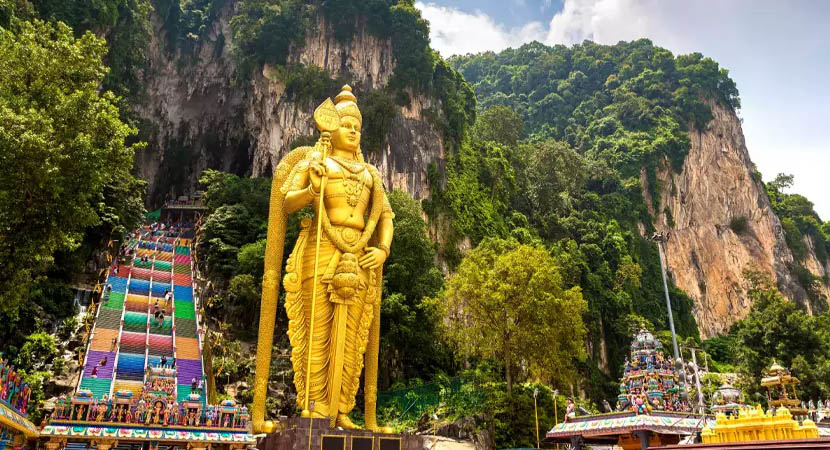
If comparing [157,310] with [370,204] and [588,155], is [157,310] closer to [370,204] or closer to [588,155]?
[370,204]

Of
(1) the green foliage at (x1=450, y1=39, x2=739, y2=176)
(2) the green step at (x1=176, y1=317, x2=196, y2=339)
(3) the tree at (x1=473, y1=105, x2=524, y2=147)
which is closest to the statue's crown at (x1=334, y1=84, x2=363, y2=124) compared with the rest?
(2) the green step at (x1=176, y1=317, x2=196, y2=339)

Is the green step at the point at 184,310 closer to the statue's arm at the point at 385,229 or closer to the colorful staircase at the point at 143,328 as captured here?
the colorful staircase at the point at 143,328

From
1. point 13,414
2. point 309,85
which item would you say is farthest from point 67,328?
point 309,85

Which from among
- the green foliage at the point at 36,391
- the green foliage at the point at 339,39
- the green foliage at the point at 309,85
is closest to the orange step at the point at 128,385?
the green foliage at the point at 36,391

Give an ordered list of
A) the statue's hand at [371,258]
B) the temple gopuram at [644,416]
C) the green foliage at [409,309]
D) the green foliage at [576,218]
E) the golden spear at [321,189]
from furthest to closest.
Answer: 1. the green foliage at [576,218]
2. the green foliage at [409,309]
3. the temple gopuram at [644,416]
4. the statue's hand at [371,258]
5. the golden spear at [321,189]

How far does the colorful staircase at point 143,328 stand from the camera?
1223cm

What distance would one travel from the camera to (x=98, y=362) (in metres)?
12.5

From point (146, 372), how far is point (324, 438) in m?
6.43

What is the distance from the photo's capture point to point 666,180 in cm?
3734

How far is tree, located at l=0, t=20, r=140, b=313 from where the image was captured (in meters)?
8.99

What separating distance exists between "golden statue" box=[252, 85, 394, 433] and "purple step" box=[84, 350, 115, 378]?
5.98 meters

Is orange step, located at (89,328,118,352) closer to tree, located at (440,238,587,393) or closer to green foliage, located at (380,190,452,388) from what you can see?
green foliage, located at (380,190,452,388)

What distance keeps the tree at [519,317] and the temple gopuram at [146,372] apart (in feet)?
20.4

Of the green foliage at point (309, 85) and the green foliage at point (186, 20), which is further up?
the green foliage at point (186, 20)
